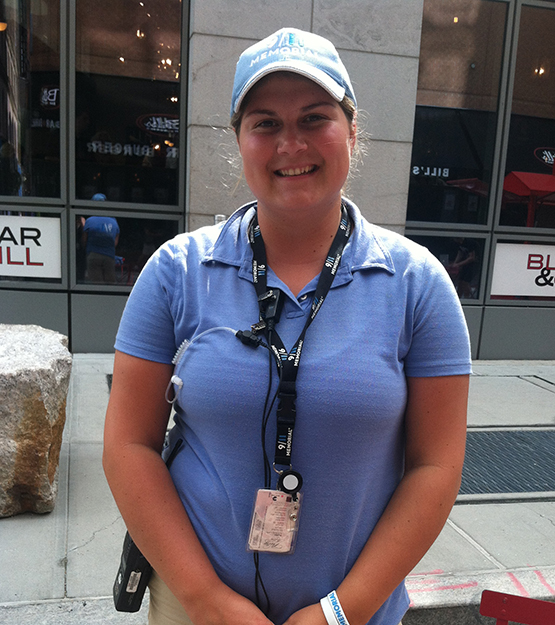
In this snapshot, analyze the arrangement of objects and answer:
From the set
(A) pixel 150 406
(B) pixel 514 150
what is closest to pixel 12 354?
(A) pixel 150 406

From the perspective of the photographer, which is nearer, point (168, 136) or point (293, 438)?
point (293, 438)

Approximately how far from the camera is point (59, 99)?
263 inches

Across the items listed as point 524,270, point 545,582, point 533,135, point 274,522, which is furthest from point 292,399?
point 533,135

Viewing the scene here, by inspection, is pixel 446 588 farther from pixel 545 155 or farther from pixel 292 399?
pixel 545 155

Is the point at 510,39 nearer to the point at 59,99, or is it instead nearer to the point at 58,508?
the point at 59,99

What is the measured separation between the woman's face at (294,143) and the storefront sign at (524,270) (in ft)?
22.3

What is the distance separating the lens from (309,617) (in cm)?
143

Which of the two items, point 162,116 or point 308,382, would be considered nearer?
point 308,382

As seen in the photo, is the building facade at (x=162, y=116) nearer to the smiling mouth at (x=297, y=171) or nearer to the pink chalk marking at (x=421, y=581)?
the pink chalk marking at (x=421, y=581)

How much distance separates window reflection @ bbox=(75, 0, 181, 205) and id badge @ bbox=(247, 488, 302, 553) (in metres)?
6.03

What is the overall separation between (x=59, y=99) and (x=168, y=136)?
47.4 inches

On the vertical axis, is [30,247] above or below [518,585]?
above

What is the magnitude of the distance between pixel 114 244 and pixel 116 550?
4.38 m

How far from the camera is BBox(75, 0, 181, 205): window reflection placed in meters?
6.73
